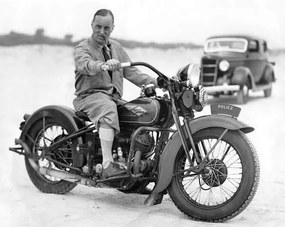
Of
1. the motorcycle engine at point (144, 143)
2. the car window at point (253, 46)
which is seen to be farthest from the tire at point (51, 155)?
the car window at point (253, 46)

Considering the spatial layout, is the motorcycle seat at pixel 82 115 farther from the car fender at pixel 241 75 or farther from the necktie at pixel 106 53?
the car fender at pixel 241 75

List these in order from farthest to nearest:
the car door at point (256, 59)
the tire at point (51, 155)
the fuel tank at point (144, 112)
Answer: the car door at point (256, 59), the tire at point (51, 155), the fuel tank at point (144, 112)

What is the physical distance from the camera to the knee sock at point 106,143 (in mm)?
5012

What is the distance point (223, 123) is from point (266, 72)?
35.5ft

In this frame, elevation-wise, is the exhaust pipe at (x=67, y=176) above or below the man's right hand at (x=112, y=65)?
below

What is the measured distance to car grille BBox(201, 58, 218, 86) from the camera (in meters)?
13.5

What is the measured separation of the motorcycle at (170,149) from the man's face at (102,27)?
56 cm

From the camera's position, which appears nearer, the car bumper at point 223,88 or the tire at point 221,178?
the tire at point 221,178

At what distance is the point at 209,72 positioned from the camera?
1356 cm

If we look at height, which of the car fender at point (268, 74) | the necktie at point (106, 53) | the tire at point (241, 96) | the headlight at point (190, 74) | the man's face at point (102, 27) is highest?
the man's face at point (102, 27)

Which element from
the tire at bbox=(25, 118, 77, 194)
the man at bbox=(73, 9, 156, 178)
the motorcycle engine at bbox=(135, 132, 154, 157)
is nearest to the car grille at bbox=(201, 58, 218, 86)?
the tire at bbox=(25, 118, 77, 194)

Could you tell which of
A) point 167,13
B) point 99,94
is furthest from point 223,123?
point 167,13

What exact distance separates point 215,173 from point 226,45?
10228 millimetres

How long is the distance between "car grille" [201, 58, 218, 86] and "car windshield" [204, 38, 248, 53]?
2.71 feet
